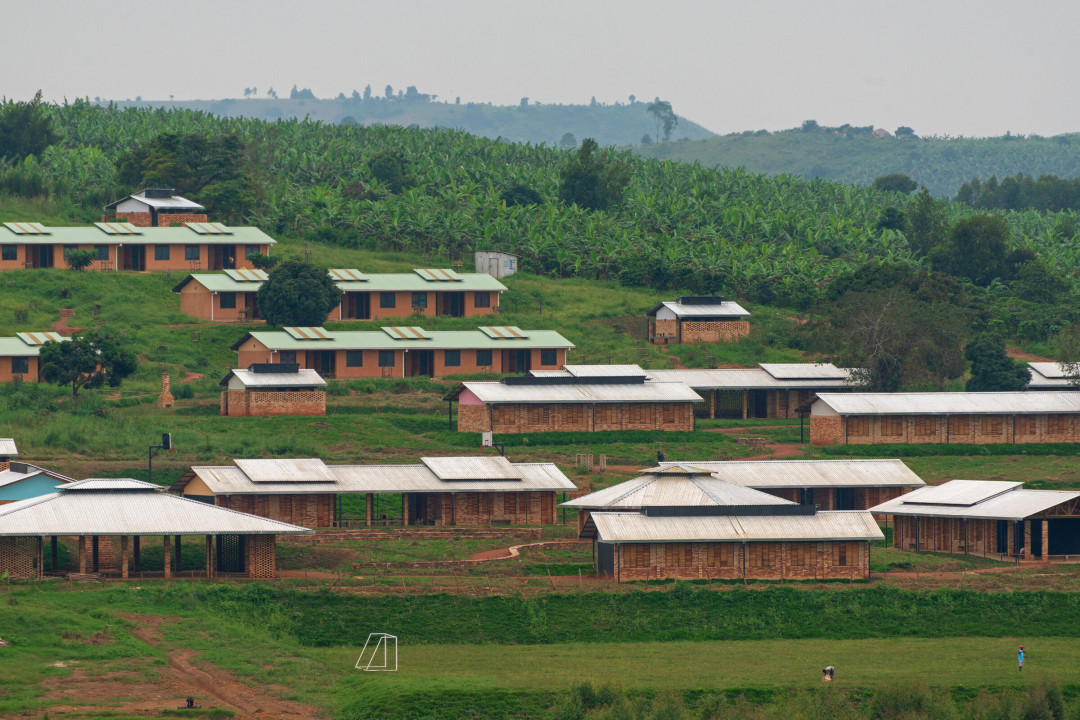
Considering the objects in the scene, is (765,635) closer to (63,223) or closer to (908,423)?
(908,423)

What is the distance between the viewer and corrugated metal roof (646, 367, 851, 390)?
97.2 m

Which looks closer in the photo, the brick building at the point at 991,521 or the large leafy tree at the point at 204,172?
the brick building at the point at 991,521

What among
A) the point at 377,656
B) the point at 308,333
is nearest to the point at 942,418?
the point at 308,333

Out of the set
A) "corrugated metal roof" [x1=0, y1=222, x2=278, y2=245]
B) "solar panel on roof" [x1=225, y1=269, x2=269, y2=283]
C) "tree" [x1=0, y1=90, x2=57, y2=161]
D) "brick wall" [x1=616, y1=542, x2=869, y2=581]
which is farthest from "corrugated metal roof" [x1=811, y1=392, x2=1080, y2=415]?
"tree" [x1=0, y1=90, x2=57, y2=161]

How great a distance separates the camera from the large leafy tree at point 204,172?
133500 millimetres

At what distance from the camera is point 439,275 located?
11550cm

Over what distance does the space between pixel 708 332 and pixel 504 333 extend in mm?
15903

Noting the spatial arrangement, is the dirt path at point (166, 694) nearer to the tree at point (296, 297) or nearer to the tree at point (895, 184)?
the tree at point (296, 297)

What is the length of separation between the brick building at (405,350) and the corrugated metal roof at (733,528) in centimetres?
3921

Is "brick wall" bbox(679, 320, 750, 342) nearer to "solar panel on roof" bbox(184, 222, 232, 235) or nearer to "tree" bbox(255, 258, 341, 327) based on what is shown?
"tree" bbox(255, 258, 341, 327)

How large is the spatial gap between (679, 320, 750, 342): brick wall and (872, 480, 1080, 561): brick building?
136ft

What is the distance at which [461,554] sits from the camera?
2581 inches

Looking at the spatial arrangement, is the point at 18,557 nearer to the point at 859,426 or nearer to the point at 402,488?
the point at 402,488

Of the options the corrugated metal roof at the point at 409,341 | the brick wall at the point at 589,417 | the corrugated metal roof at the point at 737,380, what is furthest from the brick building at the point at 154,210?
the brick wall at the point at 589,417
